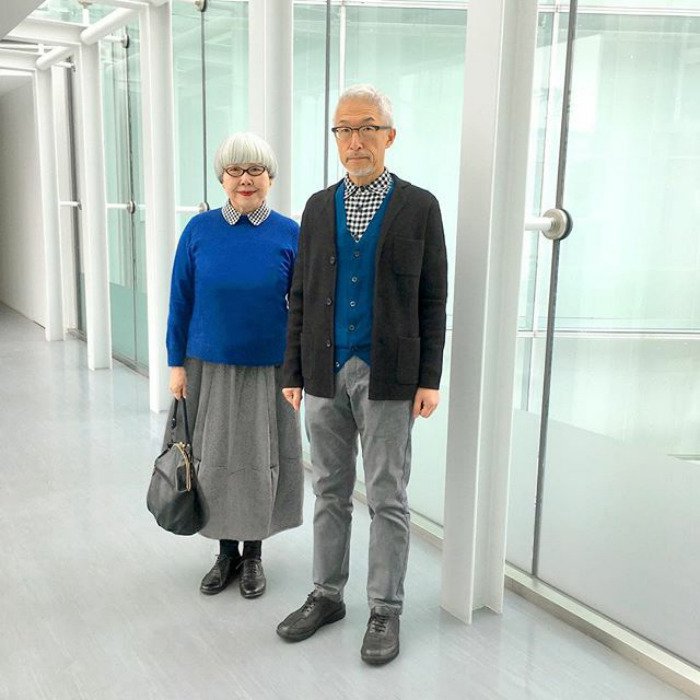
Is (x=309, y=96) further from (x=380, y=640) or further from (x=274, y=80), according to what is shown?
(x=380, y=640)

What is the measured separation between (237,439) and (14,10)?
3.60 meters

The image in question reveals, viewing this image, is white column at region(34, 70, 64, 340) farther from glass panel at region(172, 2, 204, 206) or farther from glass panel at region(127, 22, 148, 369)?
glass panel at region(172, 2, 204, 206)

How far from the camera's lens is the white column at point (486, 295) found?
8.43ft

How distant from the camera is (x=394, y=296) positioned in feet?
7.87

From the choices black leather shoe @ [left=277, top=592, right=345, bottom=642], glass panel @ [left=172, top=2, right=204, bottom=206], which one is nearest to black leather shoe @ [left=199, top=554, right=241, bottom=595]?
black leather shoe @ [left=277, top=592, right=345, bottom=642]

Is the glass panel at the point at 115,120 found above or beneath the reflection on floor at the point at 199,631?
above

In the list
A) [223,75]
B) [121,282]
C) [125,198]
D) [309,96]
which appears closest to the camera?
[309,96]

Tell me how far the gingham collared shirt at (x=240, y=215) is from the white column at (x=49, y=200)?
5932mm

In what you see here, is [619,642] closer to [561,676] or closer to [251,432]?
[561,676]

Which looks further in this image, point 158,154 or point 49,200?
point 49,200

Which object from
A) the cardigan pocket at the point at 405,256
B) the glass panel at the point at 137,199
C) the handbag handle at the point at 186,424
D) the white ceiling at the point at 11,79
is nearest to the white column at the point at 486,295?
the cardigan pocket at the point at 405,256

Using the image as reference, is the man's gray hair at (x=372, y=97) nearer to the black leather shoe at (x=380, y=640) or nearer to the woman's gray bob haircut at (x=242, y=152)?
the woman's gray bob haircut at (x=242, y=152)

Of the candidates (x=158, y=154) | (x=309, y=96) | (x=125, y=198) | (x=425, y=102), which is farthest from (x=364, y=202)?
(x=125, y=198)

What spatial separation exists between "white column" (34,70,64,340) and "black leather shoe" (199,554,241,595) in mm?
6005
